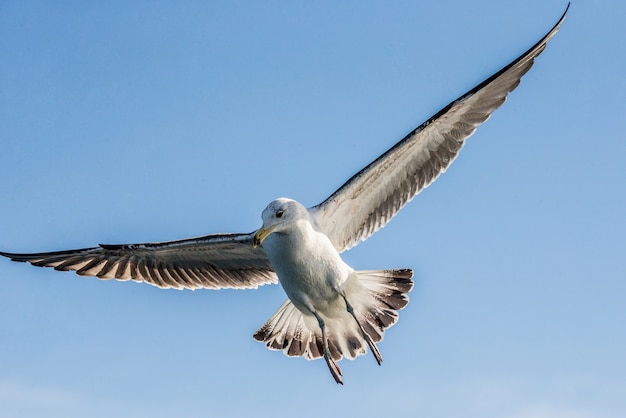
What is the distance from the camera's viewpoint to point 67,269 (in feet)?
40.8

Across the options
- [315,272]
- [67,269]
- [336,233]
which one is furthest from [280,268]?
[67,269]

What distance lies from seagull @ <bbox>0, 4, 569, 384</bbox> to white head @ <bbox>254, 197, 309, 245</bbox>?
0.03 ft

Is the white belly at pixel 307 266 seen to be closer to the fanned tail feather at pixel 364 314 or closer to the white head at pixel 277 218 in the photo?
the white head at pixel 277 218

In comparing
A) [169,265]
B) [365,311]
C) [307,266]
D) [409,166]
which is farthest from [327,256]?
[169,265]

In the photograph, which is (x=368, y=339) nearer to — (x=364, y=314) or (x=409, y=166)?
(x=364, y=314)

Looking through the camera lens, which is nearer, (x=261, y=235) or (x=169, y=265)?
(x=261, y=235)

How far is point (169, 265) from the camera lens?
1260cm

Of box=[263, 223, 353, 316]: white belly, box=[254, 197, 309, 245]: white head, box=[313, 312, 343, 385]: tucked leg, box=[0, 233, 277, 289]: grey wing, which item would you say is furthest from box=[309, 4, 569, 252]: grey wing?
box=[0, 233, 277, 289]: grey wing

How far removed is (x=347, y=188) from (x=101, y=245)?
10.2 feet

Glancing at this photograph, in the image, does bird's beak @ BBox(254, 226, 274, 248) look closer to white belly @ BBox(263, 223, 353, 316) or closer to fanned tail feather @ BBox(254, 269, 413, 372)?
white belly @ BBox(263, 223, 353, 316)

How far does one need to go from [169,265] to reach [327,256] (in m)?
2.59

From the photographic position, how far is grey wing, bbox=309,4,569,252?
11.2 meters

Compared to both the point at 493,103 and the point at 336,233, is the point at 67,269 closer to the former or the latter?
the point at 336,233

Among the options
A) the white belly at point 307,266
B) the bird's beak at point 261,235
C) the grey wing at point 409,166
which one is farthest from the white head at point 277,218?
the grey wing at point 409,166
